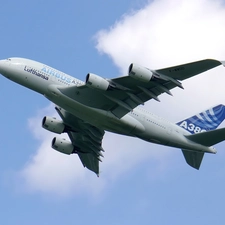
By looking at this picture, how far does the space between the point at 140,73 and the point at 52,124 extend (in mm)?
13078

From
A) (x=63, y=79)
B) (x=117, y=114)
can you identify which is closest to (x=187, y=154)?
(x=117, y=114)

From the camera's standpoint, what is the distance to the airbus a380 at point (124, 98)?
50219mm

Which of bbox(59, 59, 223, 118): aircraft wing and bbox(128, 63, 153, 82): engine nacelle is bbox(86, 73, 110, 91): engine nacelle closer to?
bbox(59, 59, 223, 118): aircraft wing

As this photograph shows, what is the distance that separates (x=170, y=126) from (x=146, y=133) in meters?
2.46

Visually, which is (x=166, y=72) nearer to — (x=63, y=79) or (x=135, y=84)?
(x=135, y=84)

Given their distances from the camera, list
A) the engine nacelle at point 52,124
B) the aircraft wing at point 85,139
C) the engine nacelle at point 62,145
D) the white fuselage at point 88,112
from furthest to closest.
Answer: the engine nacelle at point 62,145 < the aircraft wing at point 85,139 < the engine nacelle at point 52,124 < the white fuselage at point 88,112

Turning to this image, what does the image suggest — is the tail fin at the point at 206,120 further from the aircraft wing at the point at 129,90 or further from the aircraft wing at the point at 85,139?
the aircraft wing at the point at 85,139

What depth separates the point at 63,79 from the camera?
54.0 metres

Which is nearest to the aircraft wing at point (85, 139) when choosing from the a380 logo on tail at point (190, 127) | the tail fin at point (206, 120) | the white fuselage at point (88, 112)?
the white fuselage at point (88, 112)

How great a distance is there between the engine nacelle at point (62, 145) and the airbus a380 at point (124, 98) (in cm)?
304

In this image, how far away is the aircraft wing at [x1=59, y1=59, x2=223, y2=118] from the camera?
49656mm

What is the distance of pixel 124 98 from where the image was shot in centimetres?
5372

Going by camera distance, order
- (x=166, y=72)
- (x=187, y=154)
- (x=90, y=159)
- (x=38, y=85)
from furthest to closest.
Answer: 1. (x=90, y=159)
2. (x=187, y=154)
3. (x=38, y=85)
4. (x=166, y=72)

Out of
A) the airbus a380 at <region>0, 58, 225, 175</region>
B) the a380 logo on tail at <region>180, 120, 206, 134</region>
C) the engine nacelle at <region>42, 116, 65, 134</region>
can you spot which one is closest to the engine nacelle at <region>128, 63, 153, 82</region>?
the airbus a380 at <region>0, 58, 225, 175</region>
